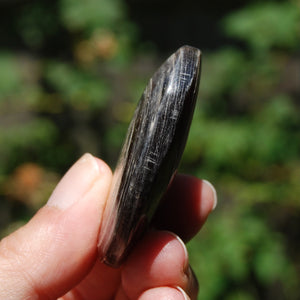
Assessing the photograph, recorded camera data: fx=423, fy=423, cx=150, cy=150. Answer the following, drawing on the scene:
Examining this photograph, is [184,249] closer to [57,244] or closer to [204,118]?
[57,244]

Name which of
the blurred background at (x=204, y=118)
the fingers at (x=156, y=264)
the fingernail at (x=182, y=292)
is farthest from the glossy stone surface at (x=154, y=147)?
the blurred background at (x=204, y=118)

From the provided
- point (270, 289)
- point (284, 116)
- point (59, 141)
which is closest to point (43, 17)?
point (59, 141)

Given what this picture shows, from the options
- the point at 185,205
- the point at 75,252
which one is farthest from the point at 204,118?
the point at 75,252

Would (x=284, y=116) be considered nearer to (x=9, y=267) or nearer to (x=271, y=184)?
(x=271, y=184)

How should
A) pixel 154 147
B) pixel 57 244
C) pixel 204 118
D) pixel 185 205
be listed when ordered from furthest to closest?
pixel 204 118 < pixel 185 205 < pixel 57 244 < pixel 154 147

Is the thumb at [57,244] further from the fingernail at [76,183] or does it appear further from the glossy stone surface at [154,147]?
the glossy stone surface at [154,147]

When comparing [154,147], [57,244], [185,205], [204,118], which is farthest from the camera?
[204,118]
